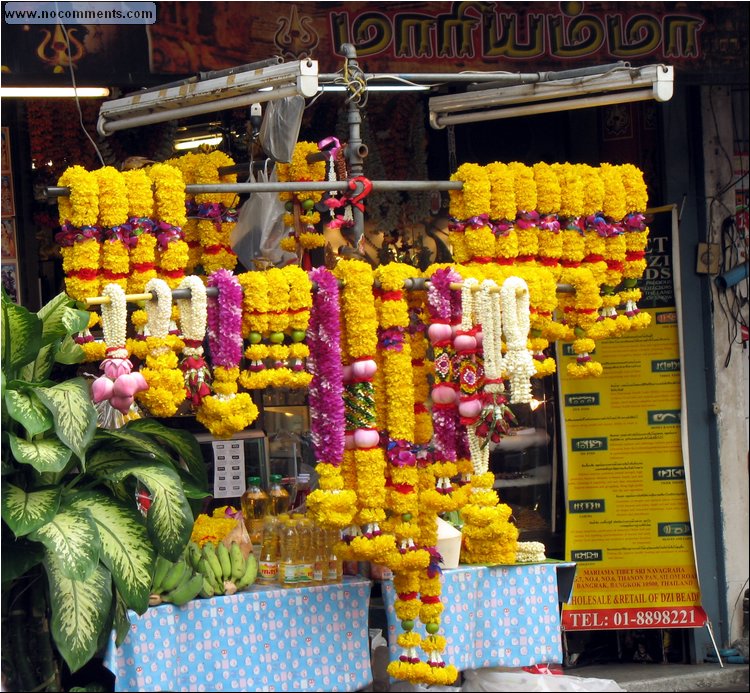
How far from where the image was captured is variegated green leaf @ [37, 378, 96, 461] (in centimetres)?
543

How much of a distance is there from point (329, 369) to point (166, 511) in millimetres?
892

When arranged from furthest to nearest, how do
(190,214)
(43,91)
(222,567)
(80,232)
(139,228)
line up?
(43,91) < (190,214) < (222,567) < (139,228) < (80,232)

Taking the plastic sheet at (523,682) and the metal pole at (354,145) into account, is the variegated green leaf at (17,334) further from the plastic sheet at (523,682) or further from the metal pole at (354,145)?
the plastic sheet at (523,682)

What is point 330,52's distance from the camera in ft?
23.7

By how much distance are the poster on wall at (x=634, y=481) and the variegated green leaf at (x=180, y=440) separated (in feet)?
9.29

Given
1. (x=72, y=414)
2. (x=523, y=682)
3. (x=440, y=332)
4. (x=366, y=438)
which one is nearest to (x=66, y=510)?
(x=72, y=414)

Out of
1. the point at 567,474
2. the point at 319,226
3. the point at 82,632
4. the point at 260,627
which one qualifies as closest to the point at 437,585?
the point at 260,627

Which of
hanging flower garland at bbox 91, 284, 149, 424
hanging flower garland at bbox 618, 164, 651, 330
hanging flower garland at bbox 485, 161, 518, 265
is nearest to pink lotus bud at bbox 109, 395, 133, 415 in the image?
hanging flower garland at bbox 91, 284, 149, 424

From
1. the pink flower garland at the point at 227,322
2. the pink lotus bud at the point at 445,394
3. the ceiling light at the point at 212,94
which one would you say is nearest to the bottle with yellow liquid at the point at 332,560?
the pink lotus bud at the point at 445,394

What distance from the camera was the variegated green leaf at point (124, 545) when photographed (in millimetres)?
5512

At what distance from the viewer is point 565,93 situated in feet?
21.1

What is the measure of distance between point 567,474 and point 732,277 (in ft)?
5.10

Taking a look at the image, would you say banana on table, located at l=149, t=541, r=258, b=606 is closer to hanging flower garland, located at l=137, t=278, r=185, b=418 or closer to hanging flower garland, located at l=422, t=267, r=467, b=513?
hanging flower garland, located at l=137, t=278, r=185, b=418

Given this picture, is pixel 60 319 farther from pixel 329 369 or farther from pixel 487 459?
pixel 487 459
